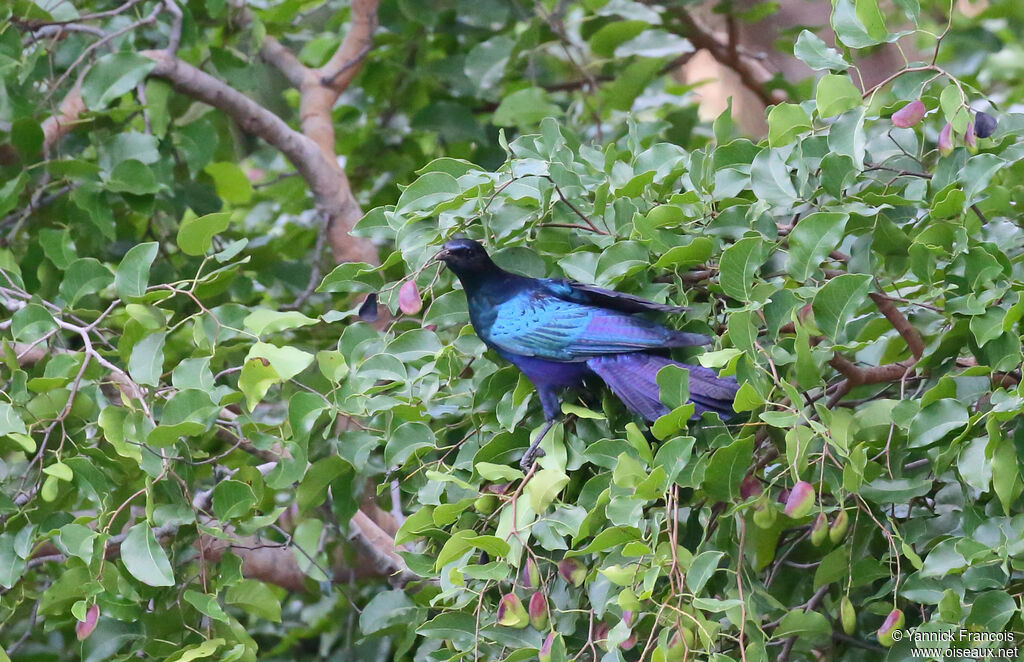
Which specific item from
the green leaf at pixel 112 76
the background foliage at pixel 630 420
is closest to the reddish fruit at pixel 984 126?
the background foliage at pixel 630 420

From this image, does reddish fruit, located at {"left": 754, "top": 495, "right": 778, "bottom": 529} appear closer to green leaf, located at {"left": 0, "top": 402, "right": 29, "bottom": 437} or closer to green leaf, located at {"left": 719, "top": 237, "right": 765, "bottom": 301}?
green leaf, located at {"left": 719, "top": 237, "right": 765, "bottom": 301}

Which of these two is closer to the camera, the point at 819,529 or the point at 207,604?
the point at 819,529

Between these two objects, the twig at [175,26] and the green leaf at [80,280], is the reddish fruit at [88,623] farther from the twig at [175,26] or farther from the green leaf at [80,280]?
the twig at [175,26]

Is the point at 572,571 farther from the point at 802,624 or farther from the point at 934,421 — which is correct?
the point at 934,421

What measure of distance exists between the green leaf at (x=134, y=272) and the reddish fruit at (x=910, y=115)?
1143 millimetres

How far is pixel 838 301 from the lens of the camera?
1.42 m

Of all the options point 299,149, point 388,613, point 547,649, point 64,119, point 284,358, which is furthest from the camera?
point 299,149

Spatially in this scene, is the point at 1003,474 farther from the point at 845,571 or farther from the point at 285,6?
the point at 285,6

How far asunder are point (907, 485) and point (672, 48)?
77.1 inches

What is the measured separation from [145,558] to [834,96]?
1221 millimetres

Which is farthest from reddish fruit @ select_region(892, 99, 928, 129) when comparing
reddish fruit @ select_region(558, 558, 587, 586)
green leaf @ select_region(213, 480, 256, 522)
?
green leaf @ select_region(213, 480, 256, 522)

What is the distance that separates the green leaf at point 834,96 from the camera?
1.54 m

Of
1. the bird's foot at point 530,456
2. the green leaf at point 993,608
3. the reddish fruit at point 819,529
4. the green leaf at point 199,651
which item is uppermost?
the reddish fruit at point 819,529

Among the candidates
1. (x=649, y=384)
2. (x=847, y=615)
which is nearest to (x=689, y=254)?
(x=649, y=384)
